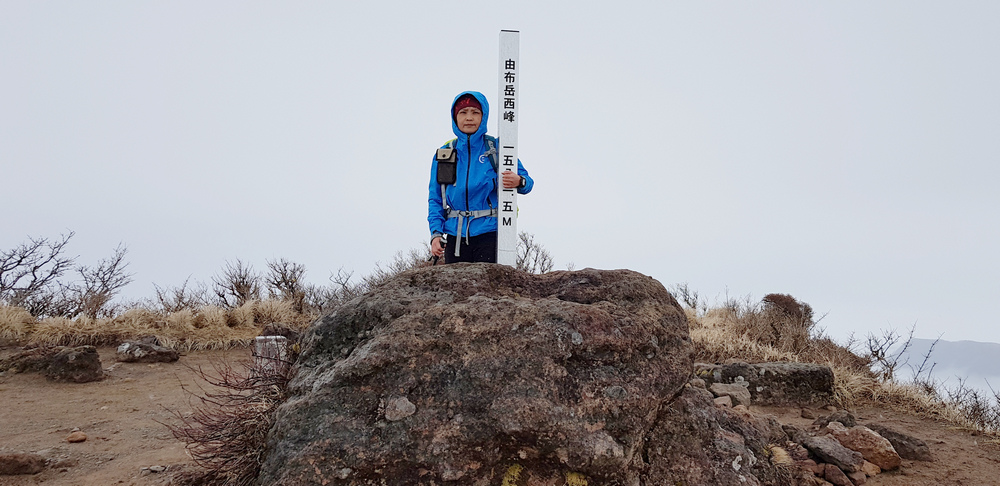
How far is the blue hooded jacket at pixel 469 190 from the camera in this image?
4383 millimetres

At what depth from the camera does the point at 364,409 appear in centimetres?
228

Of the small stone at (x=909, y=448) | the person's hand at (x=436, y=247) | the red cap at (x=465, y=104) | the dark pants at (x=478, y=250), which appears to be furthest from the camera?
the red cap at (x=465, y=104)

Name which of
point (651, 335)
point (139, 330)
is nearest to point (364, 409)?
point (651, 335)

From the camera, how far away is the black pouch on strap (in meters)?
4.35

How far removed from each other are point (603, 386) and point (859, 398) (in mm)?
5064

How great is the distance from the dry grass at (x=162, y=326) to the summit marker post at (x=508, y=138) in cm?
602

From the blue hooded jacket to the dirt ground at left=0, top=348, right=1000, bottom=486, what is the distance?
2.26 meters

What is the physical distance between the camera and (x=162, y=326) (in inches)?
366

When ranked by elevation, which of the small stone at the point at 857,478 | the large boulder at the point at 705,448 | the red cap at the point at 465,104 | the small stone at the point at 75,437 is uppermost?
the red cap at the point at 465,104

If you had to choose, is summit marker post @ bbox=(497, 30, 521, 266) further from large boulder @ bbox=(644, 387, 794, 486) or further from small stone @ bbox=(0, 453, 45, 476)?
small stone @ bbox=(0, 453, 45, 476)

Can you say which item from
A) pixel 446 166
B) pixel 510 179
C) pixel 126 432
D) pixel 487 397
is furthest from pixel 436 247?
pixel 126 432

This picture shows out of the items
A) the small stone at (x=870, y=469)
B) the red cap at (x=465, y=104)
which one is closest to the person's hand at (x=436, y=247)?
the red cap at (x=465, y=104)

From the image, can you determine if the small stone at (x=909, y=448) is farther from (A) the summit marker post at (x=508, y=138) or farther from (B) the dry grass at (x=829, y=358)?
(A) the summit marker post at (x=508, y=138)

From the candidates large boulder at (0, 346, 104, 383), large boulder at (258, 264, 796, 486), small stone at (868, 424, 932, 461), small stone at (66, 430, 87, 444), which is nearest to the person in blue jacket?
large boulder at (258, 264, 796, 486)
